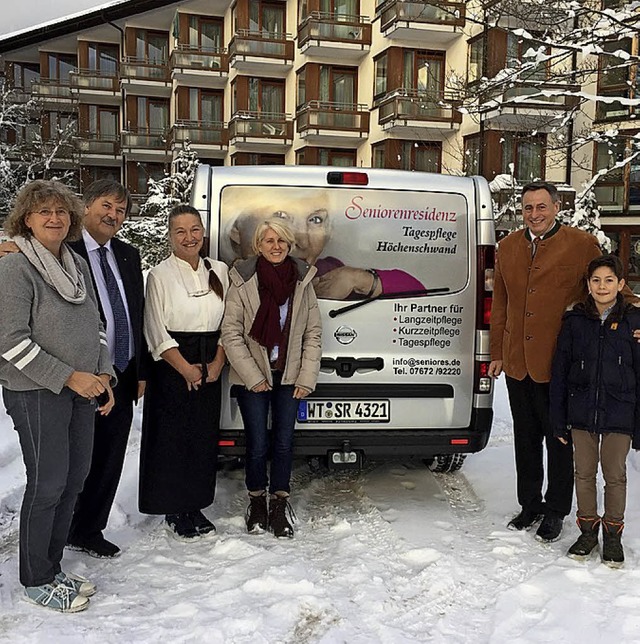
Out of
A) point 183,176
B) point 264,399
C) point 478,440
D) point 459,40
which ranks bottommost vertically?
point 478,440

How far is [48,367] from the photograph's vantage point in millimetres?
3066

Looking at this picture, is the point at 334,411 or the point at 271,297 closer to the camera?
the point at 271,297

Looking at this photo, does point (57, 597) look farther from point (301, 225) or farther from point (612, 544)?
point (612, 544)

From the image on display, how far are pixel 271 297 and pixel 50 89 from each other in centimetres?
3501

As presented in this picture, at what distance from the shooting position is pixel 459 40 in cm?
2475

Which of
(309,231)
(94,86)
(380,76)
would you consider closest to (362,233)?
(309,231)

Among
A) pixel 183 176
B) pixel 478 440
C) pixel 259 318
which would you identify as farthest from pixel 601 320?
pixel 183 176

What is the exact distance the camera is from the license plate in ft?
14.5

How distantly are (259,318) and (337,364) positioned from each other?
61cm

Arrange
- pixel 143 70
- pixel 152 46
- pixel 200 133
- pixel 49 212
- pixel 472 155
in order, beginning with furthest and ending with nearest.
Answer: pixel 152 46 → pixel 143 70 → pixel 200 133 → pixel 472 155 → pixel 49 212

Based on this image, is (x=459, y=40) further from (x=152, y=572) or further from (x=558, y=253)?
(x=152, y=572)

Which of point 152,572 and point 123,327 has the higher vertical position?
point 123,327

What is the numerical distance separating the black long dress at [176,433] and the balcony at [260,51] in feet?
89.4

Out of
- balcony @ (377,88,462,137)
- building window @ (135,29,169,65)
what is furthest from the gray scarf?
building window @ (135,29,169,65)
